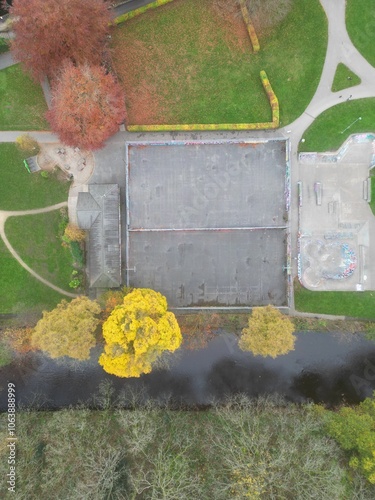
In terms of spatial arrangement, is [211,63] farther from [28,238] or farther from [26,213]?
[28,238]

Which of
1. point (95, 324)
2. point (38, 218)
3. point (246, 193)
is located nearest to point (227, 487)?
point (95, 324)

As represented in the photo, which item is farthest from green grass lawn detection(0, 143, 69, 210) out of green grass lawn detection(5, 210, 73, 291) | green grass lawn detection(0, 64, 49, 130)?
green grass lawn detection(0, 64, 49, 130)

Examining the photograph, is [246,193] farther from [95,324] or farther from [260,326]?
[95,324]

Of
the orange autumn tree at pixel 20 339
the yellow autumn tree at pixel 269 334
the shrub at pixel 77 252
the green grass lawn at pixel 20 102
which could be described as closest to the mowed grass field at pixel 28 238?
the shrub at pixel 77 252

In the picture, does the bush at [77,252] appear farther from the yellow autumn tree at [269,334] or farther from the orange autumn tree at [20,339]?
the yellow autumn tree at [269,334]

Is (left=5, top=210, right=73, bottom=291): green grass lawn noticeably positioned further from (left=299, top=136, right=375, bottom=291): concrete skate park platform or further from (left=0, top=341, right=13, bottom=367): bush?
(left=299, top=136, right=375, bottom=291): concrete skate park platform

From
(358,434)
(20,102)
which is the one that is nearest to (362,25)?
(20,102)
